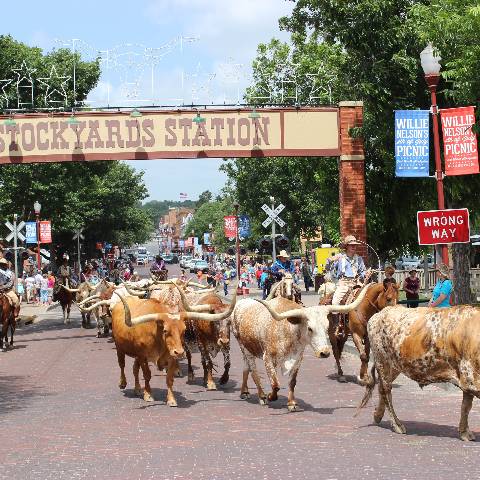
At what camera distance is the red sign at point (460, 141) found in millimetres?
18016

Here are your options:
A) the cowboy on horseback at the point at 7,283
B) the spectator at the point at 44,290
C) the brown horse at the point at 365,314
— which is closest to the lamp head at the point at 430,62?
the brown horse at the point at 365,314

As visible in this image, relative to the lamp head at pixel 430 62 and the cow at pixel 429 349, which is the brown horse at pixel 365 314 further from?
the lamp head at pixel 430 62

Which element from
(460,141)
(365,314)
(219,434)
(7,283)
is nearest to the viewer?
(219,434)

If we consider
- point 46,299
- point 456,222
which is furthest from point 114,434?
point 46,299

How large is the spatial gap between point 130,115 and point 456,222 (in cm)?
1207

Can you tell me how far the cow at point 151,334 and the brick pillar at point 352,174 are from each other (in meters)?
11.8

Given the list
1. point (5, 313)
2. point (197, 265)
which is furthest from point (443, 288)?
point (197, 265)

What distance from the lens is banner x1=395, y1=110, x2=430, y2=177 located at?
18844 mm

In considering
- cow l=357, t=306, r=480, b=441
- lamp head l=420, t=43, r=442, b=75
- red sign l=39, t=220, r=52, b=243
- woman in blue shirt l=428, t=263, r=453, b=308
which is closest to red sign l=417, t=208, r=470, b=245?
woman in blue shirt l=428, t=263, r=453, b=308

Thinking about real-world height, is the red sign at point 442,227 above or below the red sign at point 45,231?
below

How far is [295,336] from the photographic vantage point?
40.7 ft

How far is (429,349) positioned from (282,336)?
2772mm

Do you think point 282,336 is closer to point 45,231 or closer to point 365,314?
point 365,314

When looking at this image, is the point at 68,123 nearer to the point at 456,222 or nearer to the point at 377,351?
the point at 456,222
